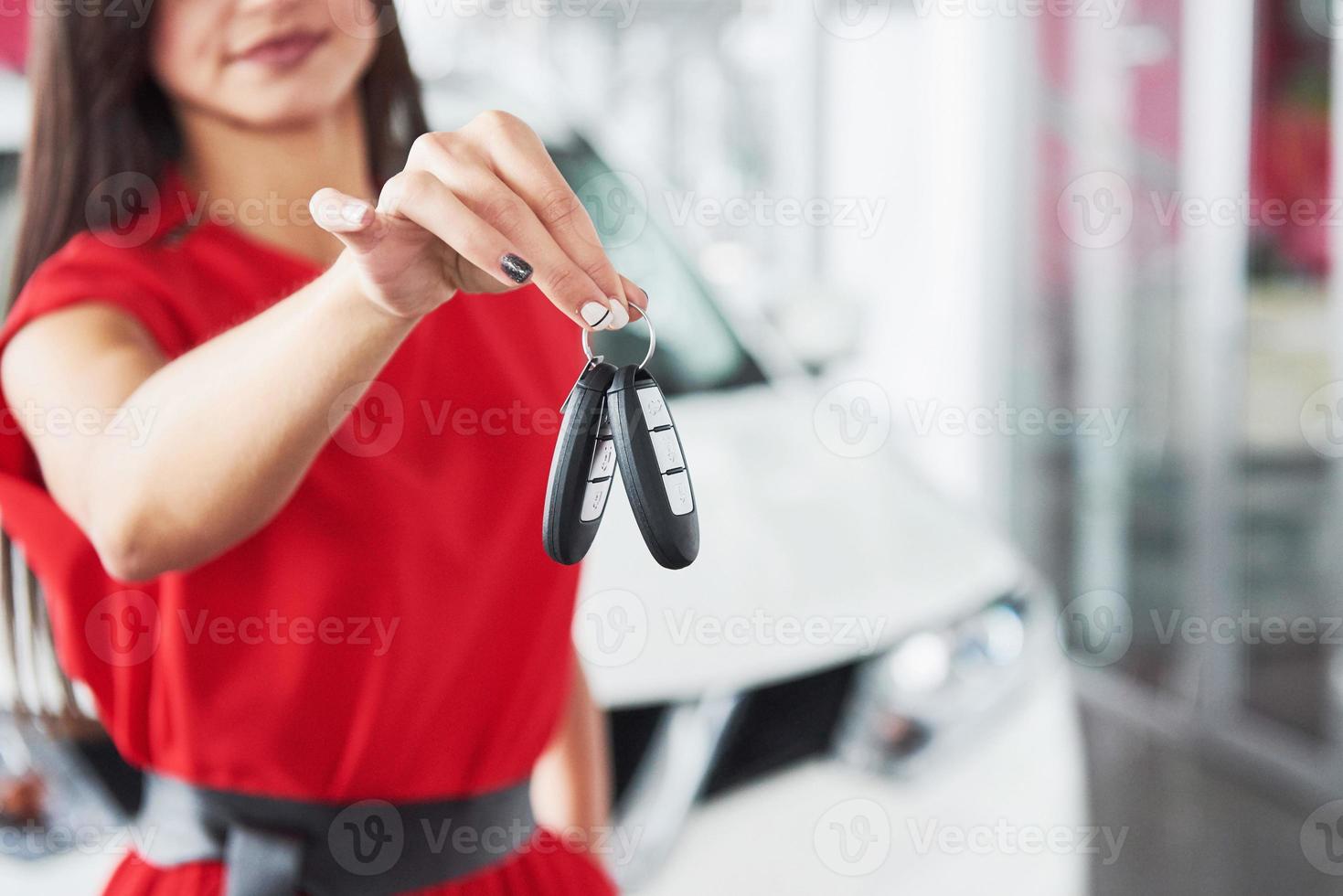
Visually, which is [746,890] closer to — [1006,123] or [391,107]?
[391,107]

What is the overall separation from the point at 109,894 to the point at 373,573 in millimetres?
236

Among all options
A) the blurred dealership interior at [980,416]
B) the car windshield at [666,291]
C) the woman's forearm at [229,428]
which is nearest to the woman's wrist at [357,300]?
the woman's forearm at [229,428]

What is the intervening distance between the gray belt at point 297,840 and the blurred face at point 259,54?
0.34 meters

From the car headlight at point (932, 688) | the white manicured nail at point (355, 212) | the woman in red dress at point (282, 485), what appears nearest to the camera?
the white manicured nail at point (355, 212)

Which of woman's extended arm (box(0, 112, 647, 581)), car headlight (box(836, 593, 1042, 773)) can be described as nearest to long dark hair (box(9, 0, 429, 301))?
woman's extended arm (box(0, 112, 647, 581))

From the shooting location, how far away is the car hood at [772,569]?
1037 mm

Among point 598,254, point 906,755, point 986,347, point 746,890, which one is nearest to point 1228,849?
point 906,755

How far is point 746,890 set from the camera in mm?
1060

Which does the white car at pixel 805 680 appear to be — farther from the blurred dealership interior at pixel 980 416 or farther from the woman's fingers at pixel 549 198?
the woman's fingers at pixel 549 198

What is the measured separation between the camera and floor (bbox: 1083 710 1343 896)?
6.83ft

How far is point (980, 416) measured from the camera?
11.3 ft

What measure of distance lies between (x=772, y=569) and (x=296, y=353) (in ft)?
2.33

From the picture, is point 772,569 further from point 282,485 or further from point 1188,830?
point 1188,830

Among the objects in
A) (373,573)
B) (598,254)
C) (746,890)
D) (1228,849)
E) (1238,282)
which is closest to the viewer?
(598,254)
